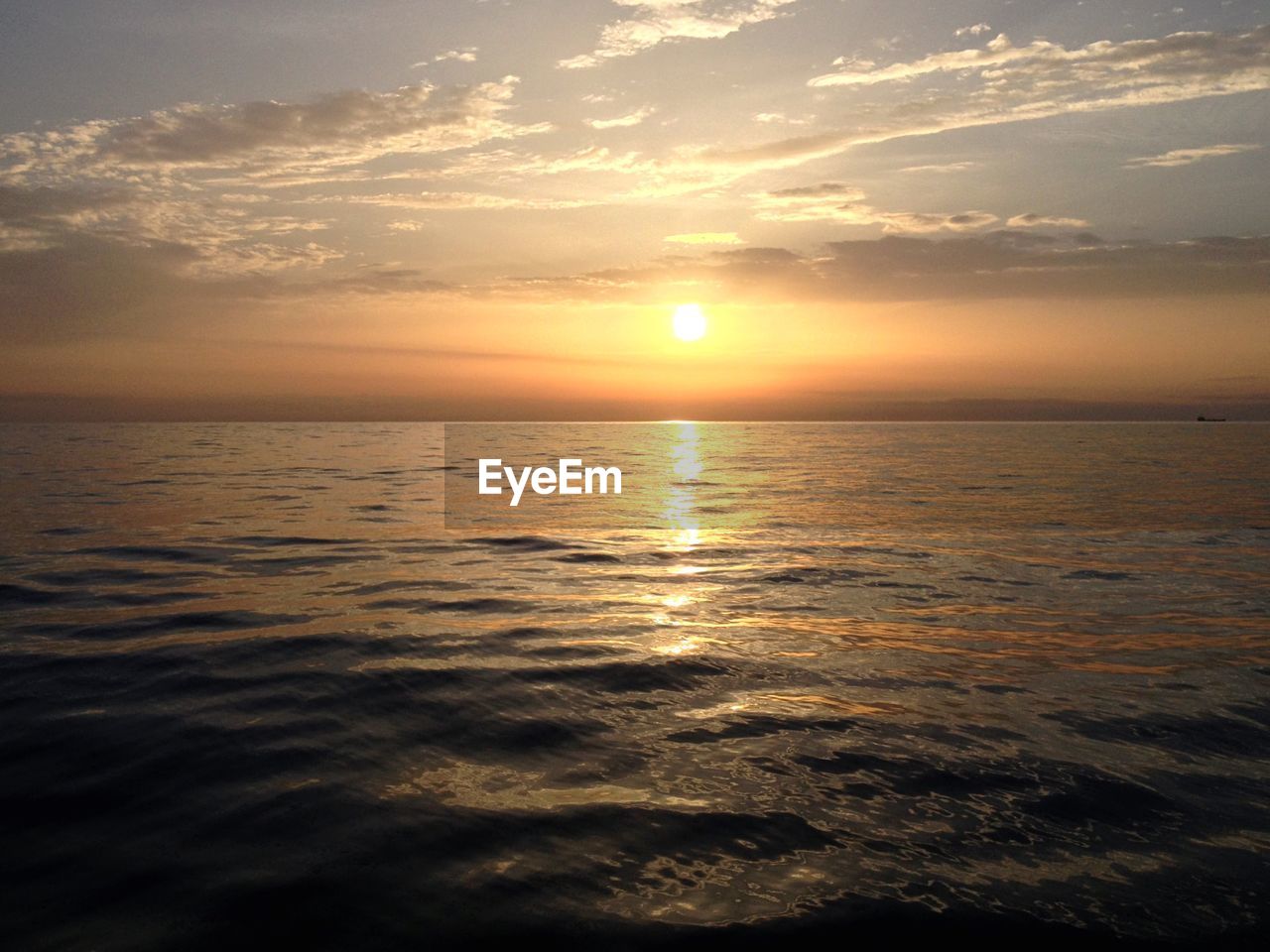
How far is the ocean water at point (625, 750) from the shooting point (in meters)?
4.63

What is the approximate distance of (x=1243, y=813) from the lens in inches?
231

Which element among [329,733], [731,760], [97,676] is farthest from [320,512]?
[731,760]

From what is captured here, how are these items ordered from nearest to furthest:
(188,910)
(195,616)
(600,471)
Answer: (188,910)
(195,616)
(600,471)

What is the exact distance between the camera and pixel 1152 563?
16906 millimetres

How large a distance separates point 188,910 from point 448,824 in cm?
164

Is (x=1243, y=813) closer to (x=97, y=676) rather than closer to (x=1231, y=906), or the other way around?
(x=1231, y=906)

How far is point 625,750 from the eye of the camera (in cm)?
703

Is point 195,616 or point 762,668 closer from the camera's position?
point 762,668

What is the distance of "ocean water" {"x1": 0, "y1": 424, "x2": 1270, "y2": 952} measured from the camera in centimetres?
463

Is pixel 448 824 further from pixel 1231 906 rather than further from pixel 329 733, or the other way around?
pixel 1231 906

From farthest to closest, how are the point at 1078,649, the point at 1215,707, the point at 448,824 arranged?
the point at 1078,649 < the point at 1215,707 < the point at 448,824

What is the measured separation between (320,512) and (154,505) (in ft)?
19.8

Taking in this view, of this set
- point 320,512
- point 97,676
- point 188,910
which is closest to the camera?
point 188,910

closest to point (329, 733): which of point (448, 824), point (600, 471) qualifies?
point (448, 824)
